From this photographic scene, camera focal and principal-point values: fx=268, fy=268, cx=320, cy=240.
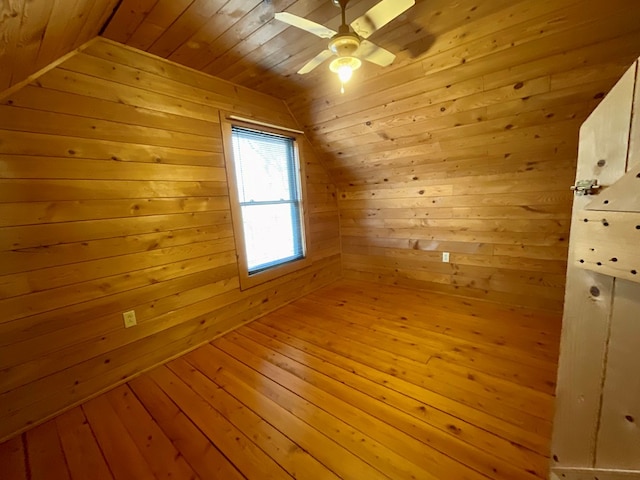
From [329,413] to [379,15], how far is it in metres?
2.06

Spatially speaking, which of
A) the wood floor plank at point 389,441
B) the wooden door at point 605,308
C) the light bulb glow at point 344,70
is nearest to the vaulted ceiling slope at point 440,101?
the light bulb glow at point 344,70

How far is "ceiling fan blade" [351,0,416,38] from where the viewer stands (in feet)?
3.77

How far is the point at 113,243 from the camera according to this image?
1812mm

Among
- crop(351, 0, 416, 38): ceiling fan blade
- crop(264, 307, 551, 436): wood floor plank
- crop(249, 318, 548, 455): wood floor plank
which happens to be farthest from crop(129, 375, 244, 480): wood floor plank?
crop(351, 0, 416, 38): ceiling fan blade

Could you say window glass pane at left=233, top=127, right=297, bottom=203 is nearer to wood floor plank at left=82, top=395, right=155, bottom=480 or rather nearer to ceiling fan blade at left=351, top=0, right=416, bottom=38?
ceiling fan blade at left=351, top=0, right=416, bottom=38

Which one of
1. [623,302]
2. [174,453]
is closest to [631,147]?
[623,302]

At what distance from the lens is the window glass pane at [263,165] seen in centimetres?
262

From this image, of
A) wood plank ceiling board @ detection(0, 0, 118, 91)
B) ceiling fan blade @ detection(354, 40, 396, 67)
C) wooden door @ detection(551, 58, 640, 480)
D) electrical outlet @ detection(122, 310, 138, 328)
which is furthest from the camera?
electrical outlet @ detection(122, 310, 138, 328)

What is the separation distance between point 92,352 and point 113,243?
0.73 metres

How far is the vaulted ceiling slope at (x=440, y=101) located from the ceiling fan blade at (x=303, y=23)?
277 mm

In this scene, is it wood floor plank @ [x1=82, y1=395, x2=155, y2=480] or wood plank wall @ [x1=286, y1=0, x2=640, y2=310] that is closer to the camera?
wood floor plank @ [x1=82, y1=395, x2=155, y2=480]

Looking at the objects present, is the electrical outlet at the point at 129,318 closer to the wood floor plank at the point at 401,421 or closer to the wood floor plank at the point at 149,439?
the wood floor plank at the point at 149,439

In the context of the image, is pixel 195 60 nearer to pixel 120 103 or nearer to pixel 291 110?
pixel 120 103

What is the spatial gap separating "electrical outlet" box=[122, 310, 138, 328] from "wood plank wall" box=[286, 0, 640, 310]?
2.22 m
